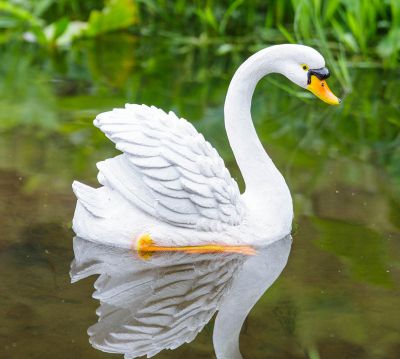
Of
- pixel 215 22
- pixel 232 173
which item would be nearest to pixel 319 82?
pixel 232 173

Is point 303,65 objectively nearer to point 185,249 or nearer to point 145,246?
point 185,249

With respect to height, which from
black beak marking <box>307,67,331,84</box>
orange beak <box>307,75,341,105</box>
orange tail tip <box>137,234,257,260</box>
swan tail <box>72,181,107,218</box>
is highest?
black beak marking <box>307,67,331,84</box>

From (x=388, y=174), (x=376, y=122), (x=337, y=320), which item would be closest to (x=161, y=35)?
(x=376, y=122)

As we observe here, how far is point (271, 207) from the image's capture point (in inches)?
220

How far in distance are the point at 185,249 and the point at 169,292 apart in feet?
1.50

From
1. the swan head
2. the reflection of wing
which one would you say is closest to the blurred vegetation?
the swan head

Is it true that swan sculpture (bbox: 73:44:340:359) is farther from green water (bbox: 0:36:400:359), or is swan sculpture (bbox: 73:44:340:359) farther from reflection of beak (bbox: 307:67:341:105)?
green water (bbox: 0:36:400:359)

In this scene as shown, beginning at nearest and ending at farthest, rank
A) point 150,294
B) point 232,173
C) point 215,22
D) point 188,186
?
point 150,294 < point 188,186 < point 232,173 < point 215,22

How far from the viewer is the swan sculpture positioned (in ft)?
17.4

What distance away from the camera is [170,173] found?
5297mm

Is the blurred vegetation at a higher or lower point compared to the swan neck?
lower

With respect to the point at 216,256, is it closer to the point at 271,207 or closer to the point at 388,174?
the point at 271,207

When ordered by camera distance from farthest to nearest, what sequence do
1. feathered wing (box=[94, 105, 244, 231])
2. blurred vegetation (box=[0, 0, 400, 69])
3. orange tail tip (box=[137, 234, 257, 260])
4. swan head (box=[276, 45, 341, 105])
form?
blurred vegetation (box=[0, 0, 400, 69])
swan head (box=[276, 45, 341, 105])
orange tail tip (box=[137, 234, 257, 260])
feathered wing (box=[94, 105, 244, 231])

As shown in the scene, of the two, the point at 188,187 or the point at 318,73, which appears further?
the point at 318,73
